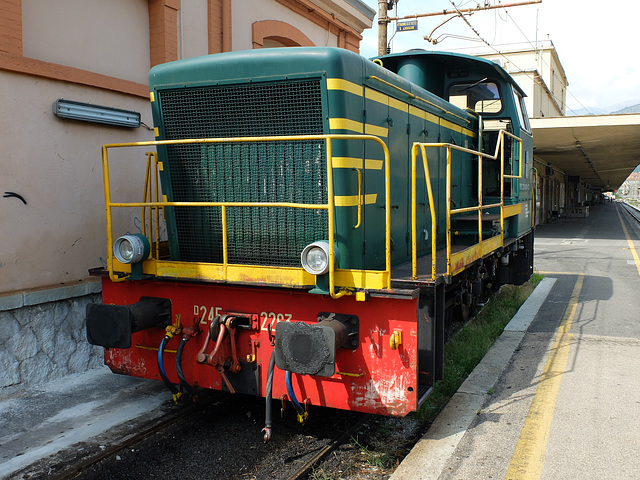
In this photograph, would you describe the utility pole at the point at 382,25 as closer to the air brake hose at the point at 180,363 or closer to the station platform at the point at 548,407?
the station platform at the point at 548,407

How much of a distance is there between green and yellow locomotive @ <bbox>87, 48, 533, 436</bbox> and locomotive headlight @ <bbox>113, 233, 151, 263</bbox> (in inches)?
0.5

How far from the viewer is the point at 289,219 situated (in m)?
4.12

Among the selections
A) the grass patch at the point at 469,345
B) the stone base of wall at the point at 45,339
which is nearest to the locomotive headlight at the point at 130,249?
the stone base of wall at the point at 45,339

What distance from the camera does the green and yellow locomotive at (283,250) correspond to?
3668mm

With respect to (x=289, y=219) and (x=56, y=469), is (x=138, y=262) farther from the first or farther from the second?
(x=56, y=469)

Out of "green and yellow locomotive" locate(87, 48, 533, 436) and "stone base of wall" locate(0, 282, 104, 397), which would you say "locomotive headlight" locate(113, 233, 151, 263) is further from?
"stone base of wall" locate(0, 282, 104, 397)

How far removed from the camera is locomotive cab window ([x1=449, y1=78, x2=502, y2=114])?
23.7 feet

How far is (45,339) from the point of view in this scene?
5348mm

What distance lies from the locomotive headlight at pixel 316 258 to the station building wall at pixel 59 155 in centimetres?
305

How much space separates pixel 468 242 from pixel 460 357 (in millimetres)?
1380

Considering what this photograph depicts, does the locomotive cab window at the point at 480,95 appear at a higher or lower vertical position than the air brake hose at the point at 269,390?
higher

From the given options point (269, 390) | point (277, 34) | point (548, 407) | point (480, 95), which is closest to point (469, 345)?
point (548, 407)

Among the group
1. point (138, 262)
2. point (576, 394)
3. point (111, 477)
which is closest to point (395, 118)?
point (138, 262)

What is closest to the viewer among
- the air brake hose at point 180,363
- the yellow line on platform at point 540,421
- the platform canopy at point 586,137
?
the yellow line on platform at point 540,421
